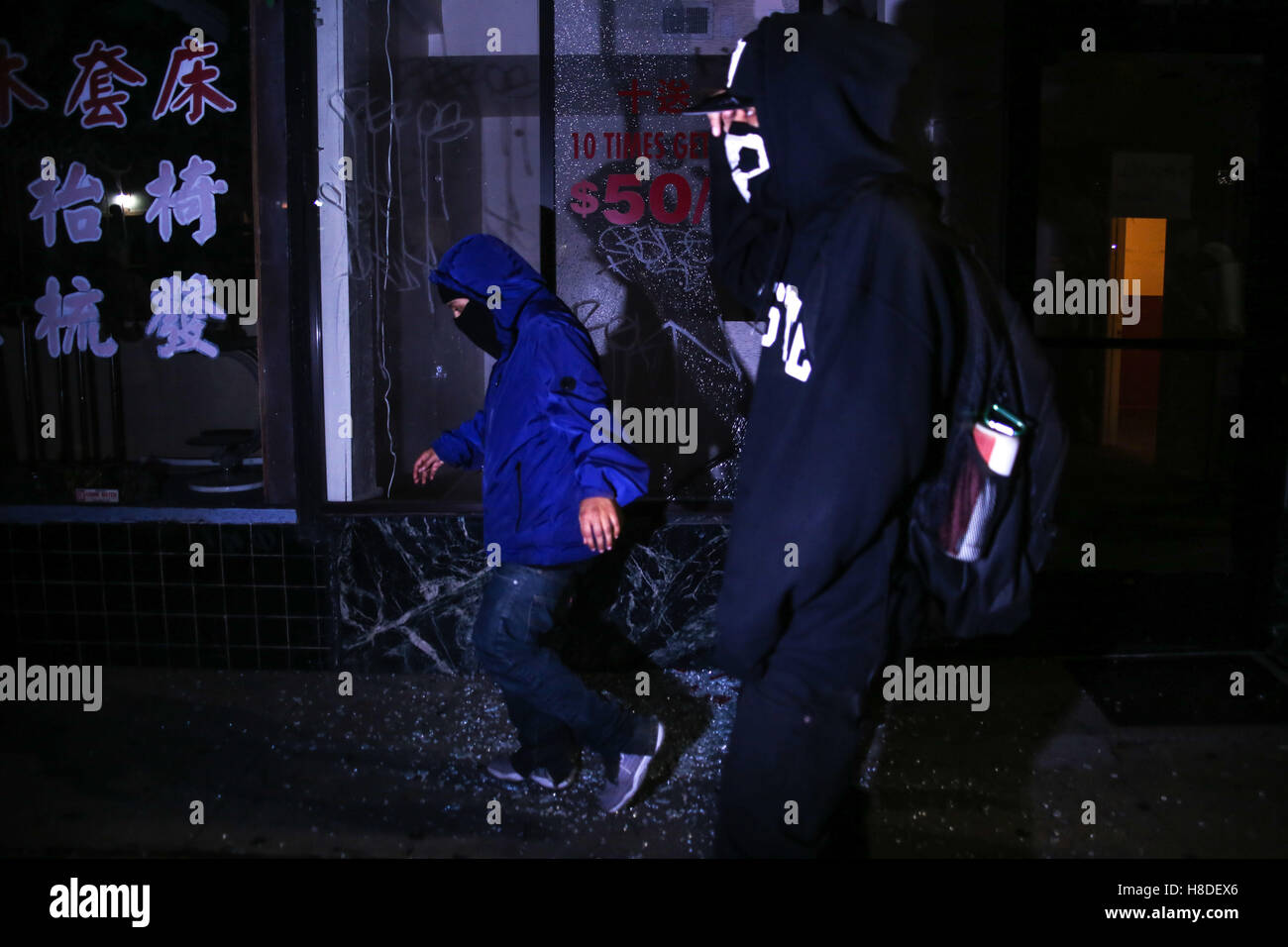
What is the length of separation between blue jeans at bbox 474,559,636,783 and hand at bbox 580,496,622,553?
25 centimetres

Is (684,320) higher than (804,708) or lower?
higher

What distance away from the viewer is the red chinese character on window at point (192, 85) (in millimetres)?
4219

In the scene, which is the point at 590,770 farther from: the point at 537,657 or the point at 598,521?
the point at 598,521

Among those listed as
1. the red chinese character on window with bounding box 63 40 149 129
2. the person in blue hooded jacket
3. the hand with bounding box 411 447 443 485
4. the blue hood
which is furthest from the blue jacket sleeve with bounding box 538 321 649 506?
the red chinese character on window with bounding box 63 40 149 129

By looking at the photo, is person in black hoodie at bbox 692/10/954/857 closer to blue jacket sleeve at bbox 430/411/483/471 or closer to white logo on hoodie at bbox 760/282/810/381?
white logo on hoodie at bbox 760/282/810/381

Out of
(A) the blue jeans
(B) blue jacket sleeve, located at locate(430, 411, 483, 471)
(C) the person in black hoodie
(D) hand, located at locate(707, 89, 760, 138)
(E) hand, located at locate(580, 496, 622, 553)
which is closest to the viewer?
(C) the person in black hoodie

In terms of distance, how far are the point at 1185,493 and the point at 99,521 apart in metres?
8.01

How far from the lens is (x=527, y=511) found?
309cm

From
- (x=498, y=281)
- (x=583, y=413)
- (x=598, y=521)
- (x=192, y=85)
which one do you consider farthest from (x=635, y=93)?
(x=598, y=521)

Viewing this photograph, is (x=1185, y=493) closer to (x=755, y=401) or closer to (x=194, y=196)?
(x=755, y=401)

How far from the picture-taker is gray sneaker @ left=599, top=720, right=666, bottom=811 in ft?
10.3

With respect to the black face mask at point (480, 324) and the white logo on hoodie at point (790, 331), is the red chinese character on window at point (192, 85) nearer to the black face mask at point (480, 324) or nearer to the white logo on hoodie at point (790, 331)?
the black face mask at point (480, 324)
